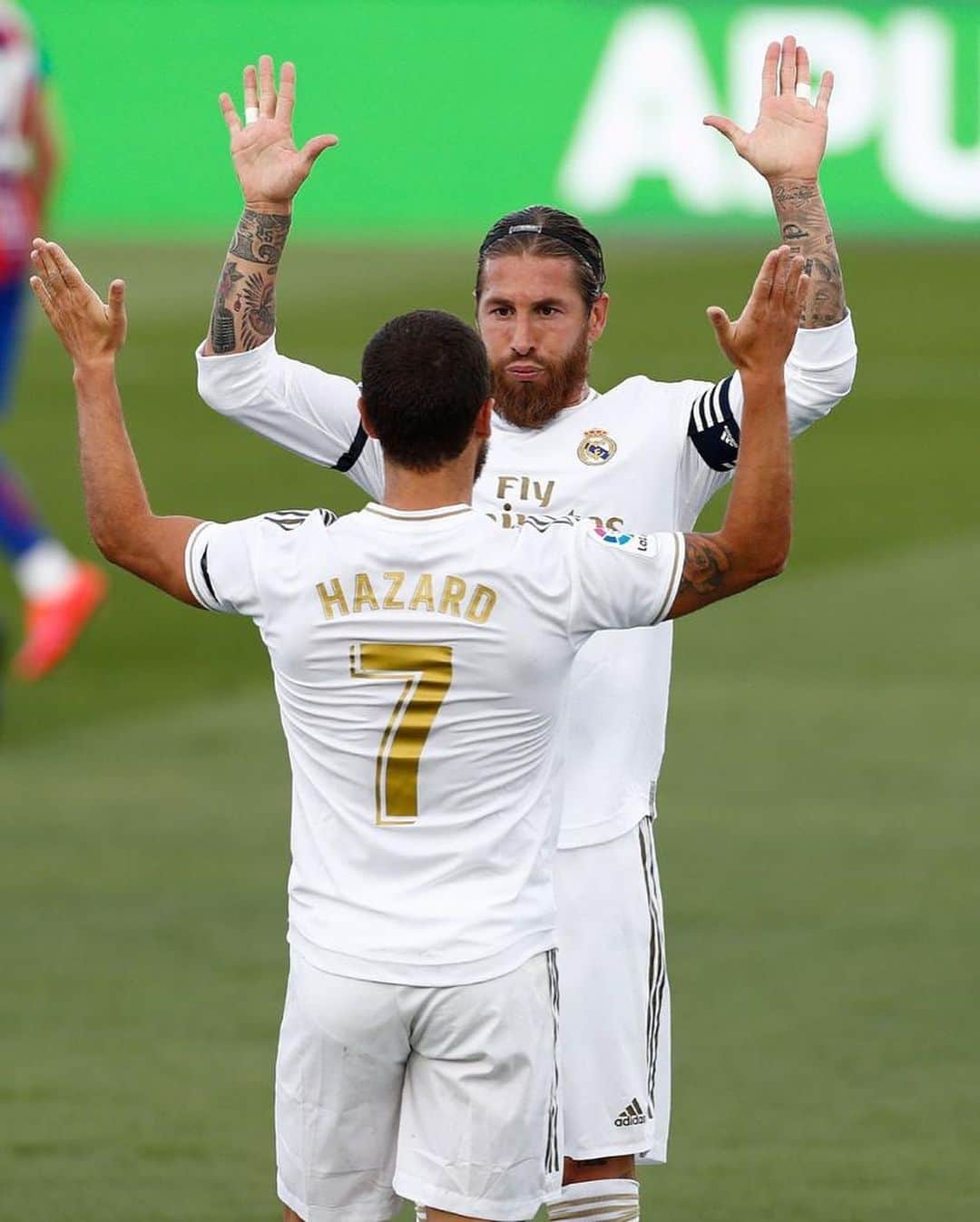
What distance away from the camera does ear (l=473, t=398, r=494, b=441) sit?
13.9 ft

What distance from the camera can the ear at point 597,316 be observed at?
16.7ft

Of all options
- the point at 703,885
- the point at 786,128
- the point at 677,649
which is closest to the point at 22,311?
the point at 677,649

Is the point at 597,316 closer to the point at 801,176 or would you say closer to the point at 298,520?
the point at 801,176

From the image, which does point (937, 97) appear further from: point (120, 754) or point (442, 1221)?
point (442, 1221)

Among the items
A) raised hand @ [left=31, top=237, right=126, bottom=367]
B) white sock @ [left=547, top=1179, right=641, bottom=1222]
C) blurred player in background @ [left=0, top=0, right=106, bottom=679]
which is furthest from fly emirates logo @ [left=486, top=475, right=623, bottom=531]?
blurred player in background @ [left=0, top=0, right=106, bottom=679]

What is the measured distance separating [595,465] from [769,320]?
2.73ft

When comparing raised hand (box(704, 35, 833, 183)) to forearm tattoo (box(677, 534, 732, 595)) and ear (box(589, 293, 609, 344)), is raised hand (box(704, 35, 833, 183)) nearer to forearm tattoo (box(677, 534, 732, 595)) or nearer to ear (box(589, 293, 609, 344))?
ear (box(589, 293, 609, 344))

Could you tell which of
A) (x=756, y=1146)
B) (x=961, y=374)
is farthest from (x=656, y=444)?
(x=961, y=374)

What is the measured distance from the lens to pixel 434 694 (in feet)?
13.8

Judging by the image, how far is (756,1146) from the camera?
679 cm

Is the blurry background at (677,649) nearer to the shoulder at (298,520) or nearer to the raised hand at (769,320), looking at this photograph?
the shoulder at (298,520)

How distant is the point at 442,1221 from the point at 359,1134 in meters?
0.20

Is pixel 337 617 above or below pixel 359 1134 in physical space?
above

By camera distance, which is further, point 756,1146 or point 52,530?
point 52,530
